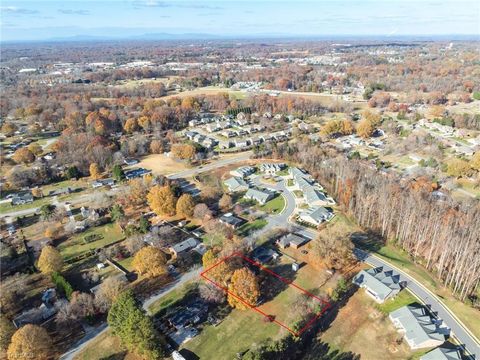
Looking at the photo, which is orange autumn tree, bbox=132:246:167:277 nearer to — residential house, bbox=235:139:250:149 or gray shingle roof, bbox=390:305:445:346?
gray shingle roof, bbox=390:305:445:346

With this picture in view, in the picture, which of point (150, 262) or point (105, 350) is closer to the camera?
point (105, 350)

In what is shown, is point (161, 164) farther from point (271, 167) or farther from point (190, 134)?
point (271, 167)

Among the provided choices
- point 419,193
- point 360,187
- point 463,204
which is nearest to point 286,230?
point 360,187

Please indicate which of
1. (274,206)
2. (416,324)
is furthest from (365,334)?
(274,206)

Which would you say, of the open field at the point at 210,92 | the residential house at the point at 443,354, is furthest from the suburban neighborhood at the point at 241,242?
the open field at the point at 210,92

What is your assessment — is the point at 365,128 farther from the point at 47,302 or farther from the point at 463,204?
the point at 47,302

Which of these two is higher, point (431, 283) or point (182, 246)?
point (182, 246)
